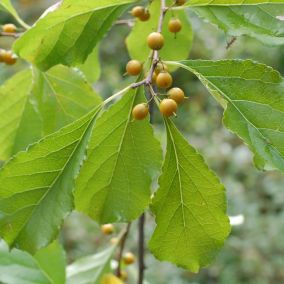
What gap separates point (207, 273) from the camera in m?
2.96

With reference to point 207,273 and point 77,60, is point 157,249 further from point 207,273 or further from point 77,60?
point 207,273

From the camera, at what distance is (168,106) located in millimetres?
736

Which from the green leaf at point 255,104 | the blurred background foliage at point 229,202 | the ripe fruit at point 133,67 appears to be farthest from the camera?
the blurred background foliage at point 229,202

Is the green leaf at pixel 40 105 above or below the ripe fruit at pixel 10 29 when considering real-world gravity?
below

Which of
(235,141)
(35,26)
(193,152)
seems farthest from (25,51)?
(235,141)

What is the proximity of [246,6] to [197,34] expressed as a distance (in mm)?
2995

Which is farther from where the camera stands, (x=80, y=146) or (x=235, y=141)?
(x=235, y=141)

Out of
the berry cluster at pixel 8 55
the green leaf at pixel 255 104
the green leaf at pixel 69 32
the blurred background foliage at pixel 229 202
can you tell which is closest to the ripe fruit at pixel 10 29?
the berry cluster at pixel 8 55

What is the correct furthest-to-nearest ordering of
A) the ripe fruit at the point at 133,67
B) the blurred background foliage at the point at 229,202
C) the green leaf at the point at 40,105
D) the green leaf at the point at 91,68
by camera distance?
the blurred background foliage at the point at 229,202
the green leaf at the point at 91,68
the green leaf at the point at 40,105
the ripe fruit at the point at 133,67

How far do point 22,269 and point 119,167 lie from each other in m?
0.43

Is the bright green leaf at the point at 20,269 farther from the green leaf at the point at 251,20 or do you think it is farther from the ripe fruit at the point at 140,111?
the green leaf at the point at 251,20

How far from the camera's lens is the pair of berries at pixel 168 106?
0.74 m

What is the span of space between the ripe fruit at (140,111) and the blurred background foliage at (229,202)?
171 centimetres

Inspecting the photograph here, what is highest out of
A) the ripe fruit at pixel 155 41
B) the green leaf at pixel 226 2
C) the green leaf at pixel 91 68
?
the green leaf at pixel 226 2
